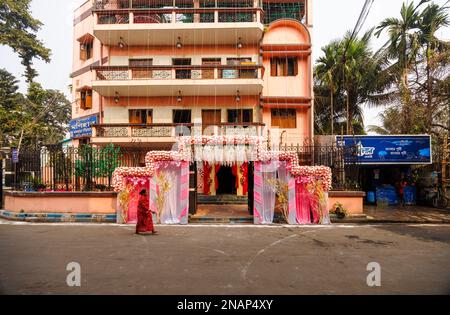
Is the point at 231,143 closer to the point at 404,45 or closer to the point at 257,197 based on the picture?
the point at 257,197

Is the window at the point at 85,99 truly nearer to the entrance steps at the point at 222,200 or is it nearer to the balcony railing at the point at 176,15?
the balcony railing at the point at 176,15

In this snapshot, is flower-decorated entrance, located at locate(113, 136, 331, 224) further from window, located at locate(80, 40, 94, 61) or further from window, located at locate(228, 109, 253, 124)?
window, located at locate(80, 40, 94, 61)

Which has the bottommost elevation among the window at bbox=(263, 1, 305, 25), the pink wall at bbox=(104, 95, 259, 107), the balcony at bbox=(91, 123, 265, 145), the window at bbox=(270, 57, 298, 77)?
the balcony at bbox=(91, 123, 265, 145)

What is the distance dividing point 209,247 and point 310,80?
14.7 metres

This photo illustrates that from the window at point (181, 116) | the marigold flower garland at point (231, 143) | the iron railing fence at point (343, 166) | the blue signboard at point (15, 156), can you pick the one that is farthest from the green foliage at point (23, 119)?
the iron railing fence at point (343, 166)

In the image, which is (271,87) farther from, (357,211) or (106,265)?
(106,265)

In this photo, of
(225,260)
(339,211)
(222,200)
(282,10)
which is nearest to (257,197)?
(339,211)

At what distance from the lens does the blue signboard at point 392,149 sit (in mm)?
15539

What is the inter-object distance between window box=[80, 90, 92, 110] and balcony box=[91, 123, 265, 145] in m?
3.78

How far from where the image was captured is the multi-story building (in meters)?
17.5

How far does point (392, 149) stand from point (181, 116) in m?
12.4

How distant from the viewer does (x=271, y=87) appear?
19016mm

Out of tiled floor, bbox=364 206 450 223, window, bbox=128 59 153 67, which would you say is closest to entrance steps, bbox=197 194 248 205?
tiled floor, bbox=364 206 450 223
